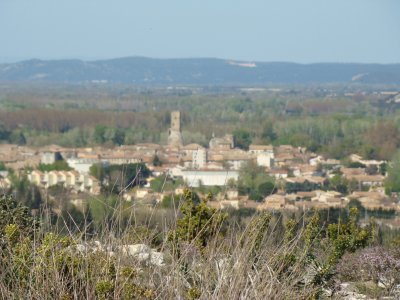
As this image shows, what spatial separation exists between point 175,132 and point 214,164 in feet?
A: 58.7

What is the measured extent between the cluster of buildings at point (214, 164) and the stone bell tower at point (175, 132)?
6cm

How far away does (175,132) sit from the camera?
2466 inches

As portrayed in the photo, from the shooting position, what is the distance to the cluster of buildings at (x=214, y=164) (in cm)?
3569

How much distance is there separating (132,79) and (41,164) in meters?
145

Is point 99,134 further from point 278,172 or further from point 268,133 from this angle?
point 278,172

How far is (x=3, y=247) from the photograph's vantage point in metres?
5.05

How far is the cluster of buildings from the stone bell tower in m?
0.06

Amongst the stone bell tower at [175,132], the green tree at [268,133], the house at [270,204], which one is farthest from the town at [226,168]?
the house at [270,204]

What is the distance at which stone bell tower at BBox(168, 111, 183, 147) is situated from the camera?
6106cm

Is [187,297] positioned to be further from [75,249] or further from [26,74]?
[26,74]

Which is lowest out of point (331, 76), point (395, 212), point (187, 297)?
point (331, 76)

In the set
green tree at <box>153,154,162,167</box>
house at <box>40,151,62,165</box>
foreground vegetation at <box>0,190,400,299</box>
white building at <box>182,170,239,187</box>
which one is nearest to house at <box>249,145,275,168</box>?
green tree at <box>153,154,162,167</box>

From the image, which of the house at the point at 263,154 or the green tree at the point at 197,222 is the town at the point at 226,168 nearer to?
the house at the point at 263,154

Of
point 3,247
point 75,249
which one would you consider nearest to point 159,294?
point 75,249
